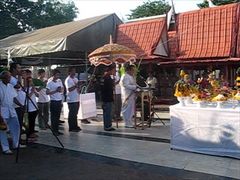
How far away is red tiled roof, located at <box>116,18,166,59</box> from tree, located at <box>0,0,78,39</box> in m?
23.3

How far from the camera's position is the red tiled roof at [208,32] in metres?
15.0

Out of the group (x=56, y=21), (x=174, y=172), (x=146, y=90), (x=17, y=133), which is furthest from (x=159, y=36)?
(x=56, y=21)

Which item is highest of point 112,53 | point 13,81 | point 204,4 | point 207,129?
point 204,4

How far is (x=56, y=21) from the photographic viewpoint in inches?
1694

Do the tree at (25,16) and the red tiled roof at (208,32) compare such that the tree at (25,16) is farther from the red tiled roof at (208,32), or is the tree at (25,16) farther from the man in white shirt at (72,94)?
the man in white shirt at (72,94)

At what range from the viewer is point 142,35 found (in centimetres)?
1736

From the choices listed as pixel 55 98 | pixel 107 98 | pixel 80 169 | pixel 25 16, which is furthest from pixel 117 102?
pixel 25 16

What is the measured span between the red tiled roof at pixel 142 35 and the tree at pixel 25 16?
23265 millimetres

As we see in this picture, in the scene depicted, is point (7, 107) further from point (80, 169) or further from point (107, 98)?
point (107, 98)

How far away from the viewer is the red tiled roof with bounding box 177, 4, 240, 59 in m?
15.0

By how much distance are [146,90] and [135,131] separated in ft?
3.77

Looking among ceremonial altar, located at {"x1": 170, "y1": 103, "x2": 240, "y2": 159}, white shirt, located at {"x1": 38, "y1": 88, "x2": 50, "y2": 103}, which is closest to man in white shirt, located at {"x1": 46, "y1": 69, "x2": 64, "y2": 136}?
white shirt, located at {"x1": 38, "y1": 88, "x2": 50, "y2": 103}

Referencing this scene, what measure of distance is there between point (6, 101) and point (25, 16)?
119ft

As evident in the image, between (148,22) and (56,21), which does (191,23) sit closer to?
(148,22)
